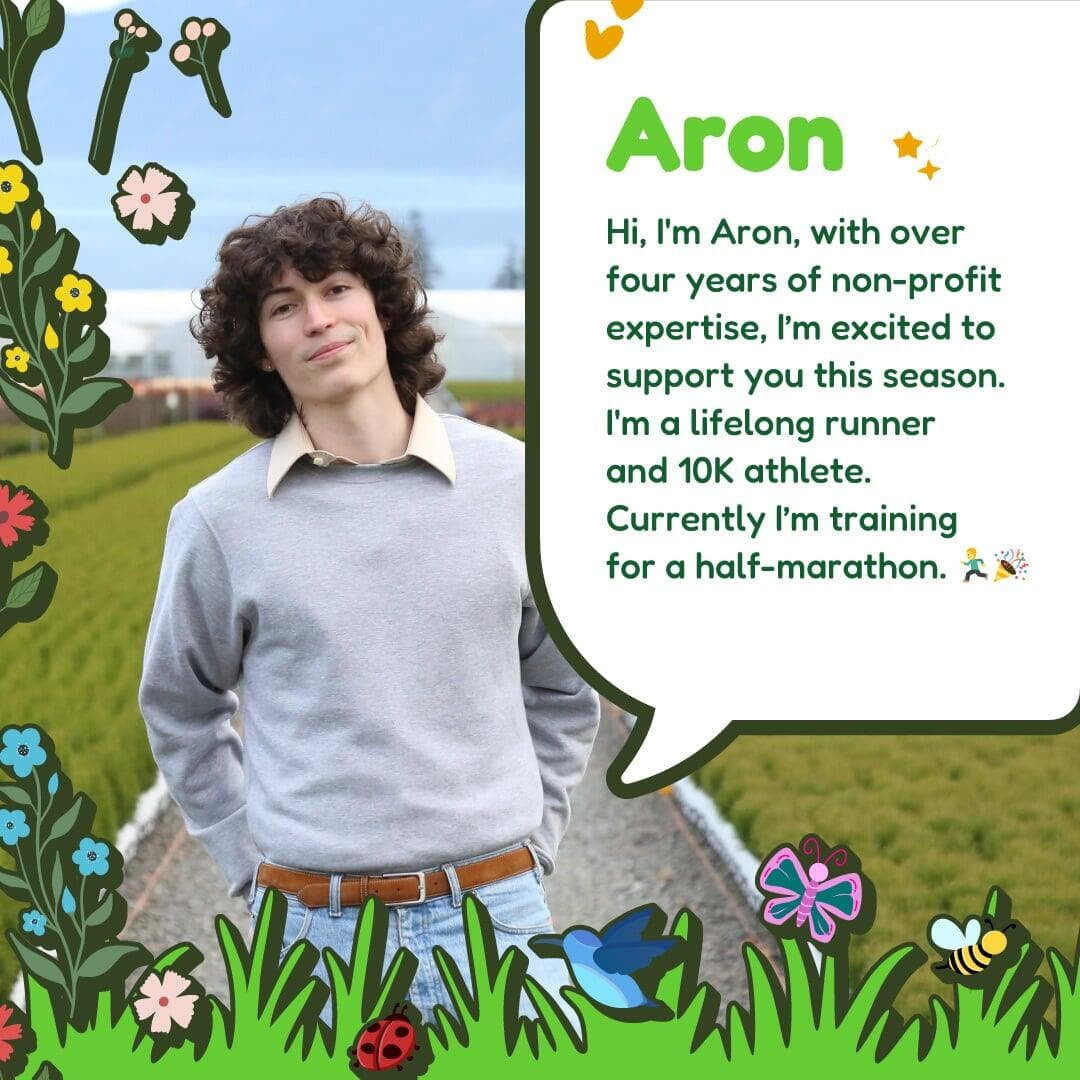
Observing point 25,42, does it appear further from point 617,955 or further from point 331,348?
point 617,955

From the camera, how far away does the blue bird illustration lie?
260cm

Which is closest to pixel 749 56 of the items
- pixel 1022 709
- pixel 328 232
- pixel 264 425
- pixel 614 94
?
pixel 614 94

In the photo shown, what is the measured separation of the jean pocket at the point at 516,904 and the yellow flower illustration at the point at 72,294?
4.32 feet

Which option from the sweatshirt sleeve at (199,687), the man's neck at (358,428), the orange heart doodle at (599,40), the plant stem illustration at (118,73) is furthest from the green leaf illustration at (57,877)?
the orange heart doodle at (599,40)

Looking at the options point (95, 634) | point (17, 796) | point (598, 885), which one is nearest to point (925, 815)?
point (598, 885)

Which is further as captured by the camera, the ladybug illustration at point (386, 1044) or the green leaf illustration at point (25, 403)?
the green leaf illustration at point (25, 403)

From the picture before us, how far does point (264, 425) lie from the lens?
246cm

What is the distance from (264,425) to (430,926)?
84 cm

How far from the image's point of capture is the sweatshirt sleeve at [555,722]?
2674mm

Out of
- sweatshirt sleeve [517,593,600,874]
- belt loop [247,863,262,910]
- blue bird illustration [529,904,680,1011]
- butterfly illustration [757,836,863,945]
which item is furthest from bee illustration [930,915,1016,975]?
belt loop [247,863,262,910]

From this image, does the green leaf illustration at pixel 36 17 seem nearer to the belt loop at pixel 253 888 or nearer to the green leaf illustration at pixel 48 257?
the green leaf illustration at pixel 48 257

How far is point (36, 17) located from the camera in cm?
281

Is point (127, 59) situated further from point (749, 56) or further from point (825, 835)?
point (825, 835)

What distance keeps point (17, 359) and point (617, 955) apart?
5.07 feet
